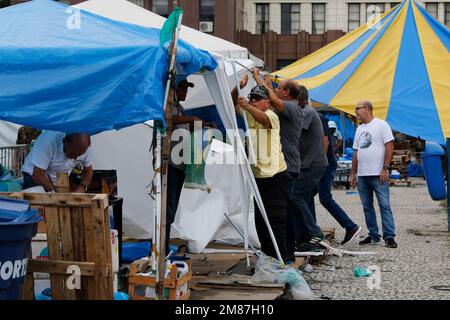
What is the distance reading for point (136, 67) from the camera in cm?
625

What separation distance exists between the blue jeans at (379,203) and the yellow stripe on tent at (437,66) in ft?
3.94

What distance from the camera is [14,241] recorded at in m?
5.32

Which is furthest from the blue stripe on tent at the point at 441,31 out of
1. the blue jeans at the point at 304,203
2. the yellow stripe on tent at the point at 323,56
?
the blue jeans at the point at 304,203

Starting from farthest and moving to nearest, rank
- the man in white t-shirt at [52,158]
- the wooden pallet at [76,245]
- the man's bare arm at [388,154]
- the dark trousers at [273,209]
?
the man's bare arm at [388,154]
the dark trousers at [273,209]
the man in white t-shirt at [52,158]
the wooden pallet at [76,245]

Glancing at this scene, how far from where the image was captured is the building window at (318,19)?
49281mm

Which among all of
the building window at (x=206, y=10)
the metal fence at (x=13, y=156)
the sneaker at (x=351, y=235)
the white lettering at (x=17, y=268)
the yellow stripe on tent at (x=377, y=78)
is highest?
the building window at (x=206, y=10)

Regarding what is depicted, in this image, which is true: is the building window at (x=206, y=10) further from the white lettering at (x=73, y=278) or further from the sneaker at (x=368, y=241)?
the white lettering at (x=73, y=278)

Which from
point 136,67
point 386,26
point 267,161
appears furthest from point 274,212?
point 386,26

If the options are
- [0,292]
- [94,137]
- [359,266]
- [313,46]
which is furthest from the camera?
[313,46]

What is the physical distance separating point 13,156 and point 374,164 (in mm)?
5187

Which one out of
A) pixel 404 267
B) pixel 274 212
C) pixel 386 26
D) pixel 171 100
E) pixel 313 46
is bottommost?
pixel 404 267

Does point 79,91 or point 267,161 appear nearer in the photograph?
point 79,91

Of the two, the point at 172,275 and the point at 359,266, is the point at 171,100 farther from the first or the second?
the point at 359,266

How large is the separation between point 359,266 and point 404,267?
1.80 feet
